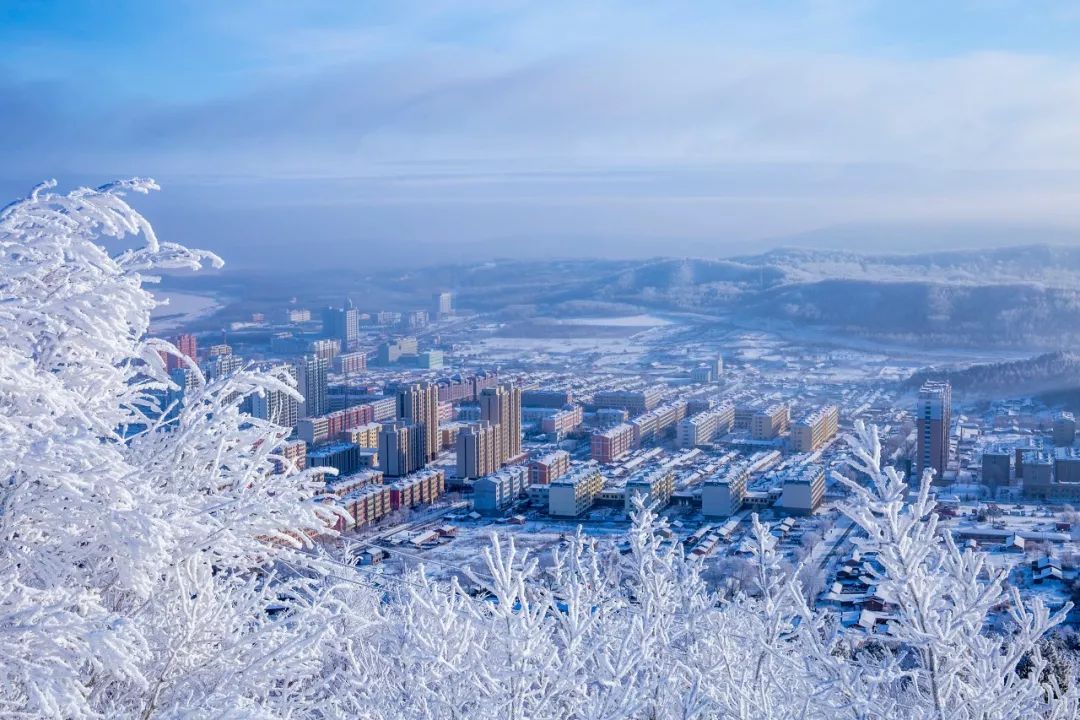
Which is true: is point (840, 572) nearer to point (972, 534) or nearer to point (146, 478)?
point (972, 534)

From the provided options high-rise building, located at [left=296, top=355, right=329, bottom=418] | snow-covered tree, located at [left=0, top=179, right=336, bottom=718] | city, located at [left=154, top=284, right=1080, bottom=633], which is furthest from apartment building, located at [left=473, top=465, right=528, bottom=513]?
snow-covered tree, located at [left=0, top=179, right=336, bottom=718]

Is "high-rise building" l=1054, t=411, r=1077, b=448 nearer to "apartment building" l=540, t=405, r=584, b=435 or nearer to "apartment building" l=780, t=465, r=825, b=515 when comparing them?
"apartment building" l=780, t=465, r=825, b=515

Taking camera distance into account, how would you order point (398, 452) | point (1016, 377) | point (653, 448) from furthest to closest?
point (1016, 377) < point (653, 448) < point (398, 452)

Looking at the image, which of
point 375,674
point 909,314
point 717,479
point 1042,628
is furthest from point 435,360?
point 1042,628

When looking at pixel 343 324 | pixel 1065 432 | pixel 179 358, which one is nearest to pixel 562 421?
pixel 1065 432

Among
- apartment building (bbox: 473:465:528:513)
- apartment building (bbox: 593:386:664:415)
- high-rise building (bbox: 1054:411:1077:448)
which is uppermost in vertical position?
high-rise building (bbox: 1054:411:1077:448)

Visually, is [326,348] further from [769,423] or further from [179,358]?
[179,358]
